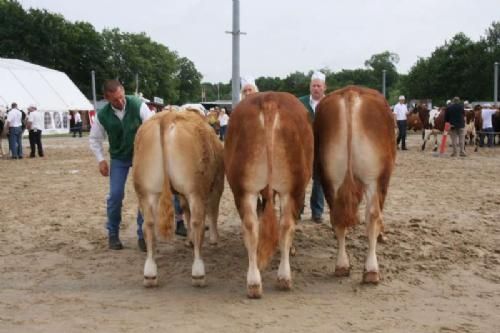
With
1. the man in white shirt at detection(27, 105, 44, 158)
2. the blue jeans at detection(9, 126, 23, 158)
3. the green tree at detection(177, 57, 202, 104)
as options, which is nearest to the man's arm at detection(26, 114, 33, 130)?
the man in white shirt at detection(27, 105, 44, 158)

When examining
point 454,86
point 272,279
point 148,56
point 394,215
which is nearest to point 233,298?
point 272,279

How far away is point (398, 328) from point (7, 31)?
71.5 metres

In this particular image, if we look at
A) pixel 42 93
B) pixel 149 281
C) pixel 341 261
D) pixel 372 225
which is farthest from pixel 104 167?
pixel 42 93

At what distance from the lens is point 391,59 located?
387ft

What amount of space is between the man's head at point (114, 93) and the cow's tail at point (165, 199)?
43.4 inches

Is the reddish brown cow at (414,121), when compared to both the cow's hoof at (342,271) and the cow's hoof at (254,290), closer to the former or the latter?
the cow's hoof at (342,271)

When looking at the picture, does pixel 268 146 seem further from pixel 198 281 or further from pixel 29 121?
pixel 29 121

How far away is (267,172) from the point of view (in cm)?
465

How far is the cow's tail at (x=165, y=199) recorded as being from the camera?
496 cm

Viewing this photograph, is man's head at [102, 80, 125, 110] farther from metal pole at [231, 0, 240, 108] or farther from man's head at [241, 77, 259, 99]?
metal pole at [231, 0, 240, 108]

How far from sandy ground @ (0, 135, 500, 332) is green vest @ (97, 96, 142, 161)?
1308 millimetres

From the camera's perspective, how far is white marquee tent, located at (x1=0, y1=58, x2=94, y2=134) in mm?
39469

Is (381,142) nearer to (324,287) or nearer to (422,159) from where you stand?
(324,287)

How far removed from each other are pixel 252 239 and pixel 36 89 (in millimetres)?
41895
